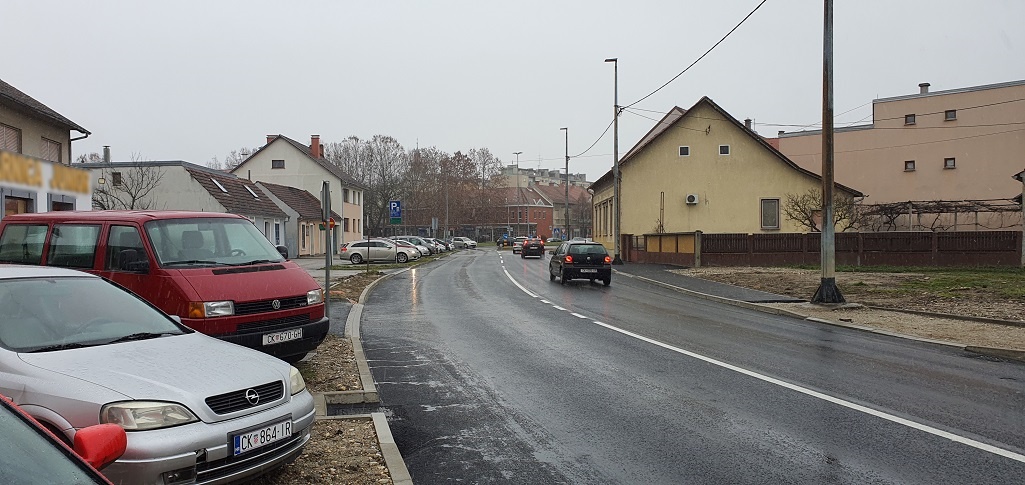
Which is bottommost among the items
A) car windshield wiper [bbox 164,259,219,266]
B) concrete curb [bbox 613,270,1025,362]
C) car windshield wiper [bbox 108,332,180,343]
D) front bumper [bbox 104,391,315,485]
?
concrete curb [bbox 613,270,1025,362]

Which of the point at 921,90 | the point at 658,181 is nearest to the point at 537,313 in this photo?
the point at 658,181

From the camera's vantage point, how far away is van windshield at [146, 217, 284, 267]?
27.5ft

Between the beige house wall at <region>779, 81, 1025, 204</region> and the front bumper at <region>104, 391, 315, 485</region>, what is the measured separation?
45.8 m

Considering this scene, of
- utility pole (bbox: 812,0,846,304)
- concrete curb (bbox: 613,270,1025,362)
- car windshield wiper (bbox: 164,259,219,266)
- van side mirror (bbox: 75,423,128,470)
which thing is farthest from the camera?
utility pole (bbox: 812,0,846,304)

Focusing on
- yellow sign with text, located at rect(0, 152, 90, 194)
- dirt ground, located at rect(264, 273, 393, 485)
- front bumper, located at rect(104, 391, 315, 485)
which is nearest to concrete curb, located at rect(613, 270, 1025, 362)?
dirt ground, located at rect(264, 273, 393, 485)

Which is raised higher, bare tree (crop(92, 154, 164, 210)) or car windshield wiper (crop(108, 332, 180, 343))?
bare tree (crop(92, 154, 164, 210))

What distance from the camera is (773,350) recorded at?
10812mm

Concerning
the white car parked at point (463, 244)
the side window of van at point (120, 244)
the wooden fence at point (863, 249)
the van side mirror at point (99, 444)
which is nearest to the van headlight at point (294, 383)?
the van side mirror at point (99, 444)

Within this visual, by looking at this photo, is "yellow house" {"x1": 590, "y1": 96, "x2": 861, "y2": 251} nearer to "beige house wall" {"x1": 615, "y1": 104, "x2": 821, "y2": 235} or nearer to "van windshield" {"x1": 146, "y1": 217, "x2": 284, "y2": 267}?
"beige house wall" {"x1": 615, "y1": 104, "x2": 821, "y2": 235}

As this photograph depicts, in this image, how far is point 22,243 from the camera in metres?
8.84

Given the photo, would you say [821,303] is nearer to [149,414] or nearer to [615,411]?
[615,411]

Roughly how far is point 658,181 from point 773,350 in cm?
3104

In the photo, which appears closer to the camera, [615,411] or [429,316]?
[615,411]

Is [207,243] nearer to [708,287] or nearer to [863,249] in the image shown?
[708,287]
